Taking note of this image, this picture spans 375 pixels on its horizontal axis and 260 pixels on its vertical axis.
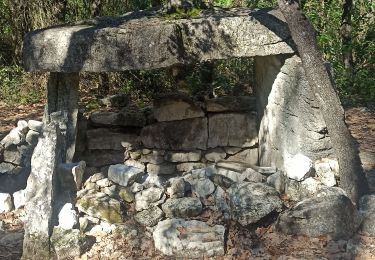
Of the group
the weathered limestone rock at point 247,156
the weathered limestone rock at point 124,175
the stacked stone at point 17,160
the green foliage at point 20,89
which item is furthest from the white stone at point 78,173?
the green foliage at point 20,89

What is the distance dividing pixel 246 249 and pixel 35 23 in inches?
254

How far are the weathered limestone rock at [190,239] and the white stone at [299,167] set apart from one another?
97 cm

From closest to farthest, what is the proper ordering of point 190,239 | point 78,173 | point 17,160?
point 190,239, point 78,173, point 17,160

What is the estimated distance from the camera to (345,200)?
14.0 ft

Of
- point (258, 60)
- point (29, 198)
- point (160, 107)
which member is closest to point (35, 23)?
point (160, 107)

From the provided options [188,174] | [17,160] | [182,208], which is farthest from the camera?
[17,160]

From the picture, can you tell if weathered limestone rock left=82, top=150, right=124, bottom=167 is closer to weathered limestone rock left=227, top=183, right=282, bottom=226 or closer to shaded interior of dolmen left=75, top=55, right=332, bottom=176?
shaded interior of dolmen left=75, top=55, right=332, bottom=176

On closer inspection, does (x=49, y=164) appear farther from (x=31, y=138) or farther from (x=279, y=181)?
(x=279, y=181)

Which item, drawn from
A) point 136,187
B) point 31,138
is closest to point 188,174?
point 136,187

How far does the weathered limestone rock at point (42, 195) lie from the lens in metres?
4.24

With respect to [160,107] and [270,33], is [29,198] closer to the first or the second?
[160,107]

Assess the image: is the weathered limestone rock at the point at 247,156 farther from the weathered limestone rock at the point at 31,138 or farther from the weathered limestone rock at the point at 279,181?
the weathered limestone rock at the point at 31,138

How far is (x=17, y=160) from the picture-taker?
17.7 feet

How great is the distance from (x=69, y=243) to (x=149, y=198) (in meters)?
0.85
